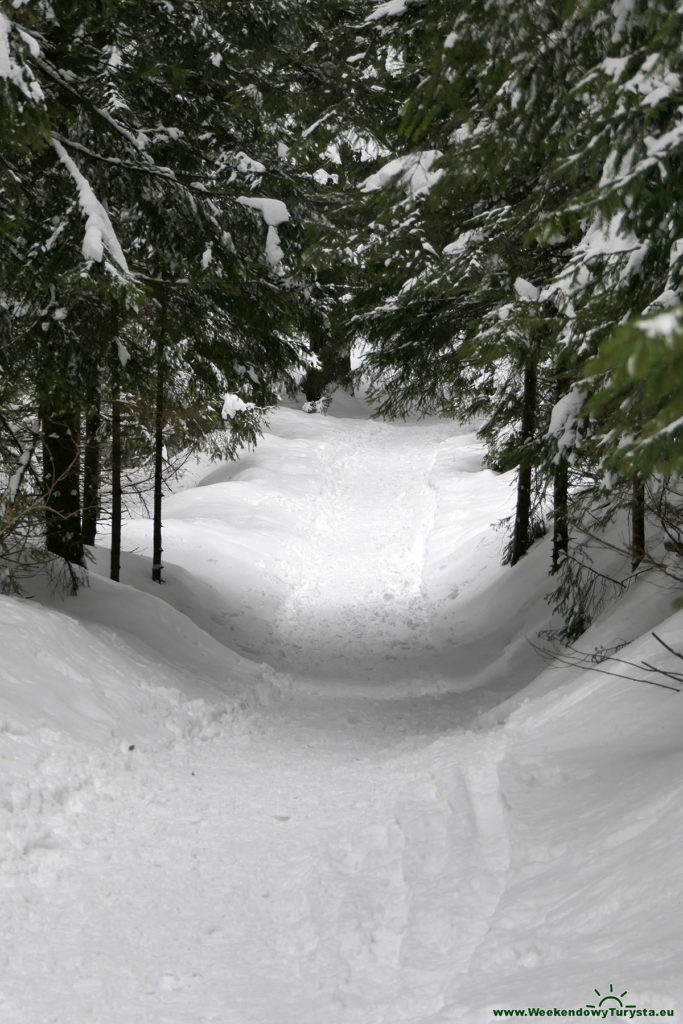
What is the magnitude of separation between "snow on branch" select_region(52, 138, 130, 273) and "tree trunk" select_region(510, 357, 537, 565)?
22.1 feet

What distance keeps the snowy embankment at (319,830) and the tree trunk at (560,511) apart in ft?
4.55

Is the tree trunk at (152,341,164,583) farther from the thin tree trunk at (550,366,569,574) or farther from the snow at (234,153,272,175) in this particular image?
the thin tree trunk at (550,366,569,574)

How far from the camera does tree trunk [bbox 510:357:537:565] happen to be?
514 inches

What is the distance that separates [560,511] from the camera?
943 centimetres

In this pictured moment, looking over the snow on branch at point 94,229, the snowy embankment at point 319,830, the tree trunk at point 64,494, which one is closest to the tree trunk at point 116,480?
the tree trunk at point 64,494

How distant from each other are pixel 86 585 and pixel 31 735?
4.53 m

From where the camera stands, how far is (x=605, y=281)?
5477 millimetres

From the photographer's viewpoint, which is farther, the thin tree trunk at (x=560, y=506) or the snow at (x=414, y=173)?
the thin tree trunk at (x=560, y=506)

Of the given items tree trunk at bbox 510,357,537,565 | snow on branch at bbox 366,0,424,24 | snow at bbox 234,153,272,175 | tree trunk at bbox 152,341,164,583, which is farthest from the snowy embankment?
snow on branch at bbox 366,0,424,24

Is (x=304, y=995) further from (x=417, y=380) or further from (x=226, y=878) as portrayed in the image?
(x=417, y=380)

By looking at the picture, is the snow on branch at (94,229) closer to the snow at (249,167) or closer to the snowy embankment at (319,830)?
the snow at (249,167)

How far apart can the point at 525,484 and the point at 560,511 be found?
3.79 metres

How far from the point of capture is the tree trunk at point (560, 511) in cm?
913

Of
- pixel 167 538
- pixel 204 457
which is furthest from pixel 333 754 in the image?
pixel 204 457
